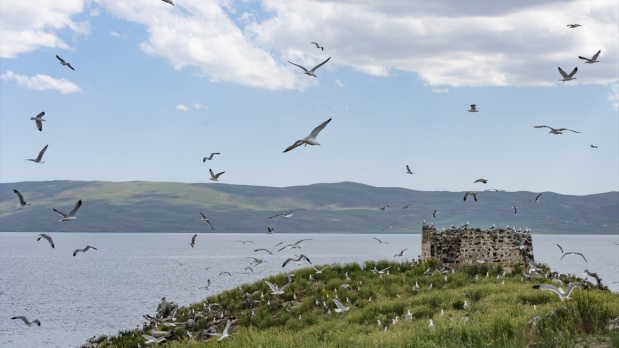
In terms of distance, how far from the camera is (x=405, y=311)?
3166 centimetres

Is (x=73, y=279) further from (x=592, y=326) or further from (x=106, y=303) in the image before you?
(x=592, y=326)

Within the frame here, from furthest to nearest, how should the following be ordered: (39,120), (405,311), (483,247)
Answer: (483,247), (405,311), (39,120)

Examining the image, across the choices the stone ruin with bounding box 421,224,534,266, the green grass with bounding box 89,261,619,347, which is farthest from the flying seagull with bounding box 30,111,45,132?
the stone ruin with bounding box 421,224,534,266

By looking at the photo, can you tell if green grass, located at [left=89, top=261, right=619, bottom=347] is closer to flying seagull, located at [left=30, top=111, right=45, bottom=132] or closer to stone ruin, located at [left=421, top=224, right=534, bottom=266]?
stone ruin, located at [left=421, top=224, right=534, bottom=266]

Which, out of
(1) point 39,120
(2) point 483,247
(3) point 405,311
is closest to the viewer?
(1) point 39,120

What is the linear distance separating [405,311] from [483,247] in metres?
15.2

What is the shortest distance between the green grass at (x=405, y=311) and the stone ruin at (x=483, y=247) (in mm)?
2390

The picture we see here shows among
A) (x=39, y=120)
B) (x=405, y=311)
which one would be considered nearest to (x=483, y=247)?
(x=405, y=311)

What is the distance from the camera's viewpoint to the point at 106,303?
290ft

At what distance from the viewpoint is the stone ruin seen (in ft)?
146

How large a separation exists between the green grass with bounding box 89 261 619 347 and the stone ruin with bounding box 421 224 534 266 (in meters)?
2.39

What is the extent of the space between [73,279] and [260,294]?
98342 millimetres

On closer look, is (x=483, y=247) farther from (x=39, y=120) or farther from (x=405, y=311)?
(x=39, y=120)

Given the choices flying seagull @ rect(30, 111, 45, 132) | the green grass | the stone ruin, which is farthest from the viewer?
the stone ruin
